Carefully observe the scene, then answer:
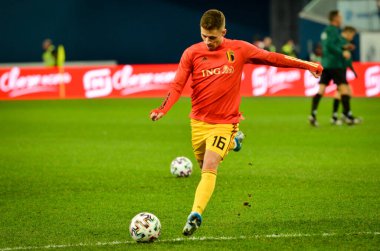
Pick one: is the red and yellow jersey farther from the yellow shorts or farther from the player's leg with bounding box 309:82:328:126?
the player's leg with bounding box 309:82:328:126

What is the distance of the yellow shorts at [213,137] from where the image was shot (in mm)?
7840

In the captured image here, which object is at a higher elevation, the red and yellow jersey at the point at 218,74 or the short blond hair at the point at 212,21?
the short blond hair at the point at 212,21

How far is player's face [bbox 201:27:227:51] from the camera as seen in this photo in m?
7.68

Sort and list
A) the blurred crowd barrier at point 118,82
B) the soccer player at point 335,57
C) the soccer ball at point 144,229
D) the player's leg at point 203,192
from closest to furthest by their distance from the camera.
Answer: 1. the player's leg at point 203,192
2. the soccer ball at point 144,229
3. the soccer player at point 335,57
4. the blurred crowd barrier at point 118,82

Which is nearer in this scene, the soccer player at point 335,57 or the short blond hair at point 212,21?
the short blond hair at point 212,21

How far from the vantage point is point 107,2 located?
4288 centimetres

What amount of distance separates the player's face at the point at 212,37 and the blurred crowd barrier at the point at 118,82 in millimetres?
19277

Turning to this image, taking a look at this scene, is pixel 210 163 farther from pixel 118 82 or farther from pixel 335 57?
pixel 118 82

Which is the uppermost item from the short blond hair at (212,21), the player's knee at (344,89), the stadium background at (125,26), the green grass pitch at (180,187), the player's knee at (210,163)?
the stadium background at (125,26)

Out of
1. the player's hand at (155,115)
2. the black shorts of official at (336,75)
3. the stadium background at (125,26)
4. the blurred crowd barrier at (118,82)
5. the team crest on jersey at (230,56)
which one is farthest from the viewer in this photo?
the stadium background at (125,26)

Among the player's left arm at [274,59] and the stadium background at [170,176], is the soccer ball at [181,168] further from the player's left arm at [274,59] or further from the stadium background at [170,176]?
→ the player's left arm at [274,59]

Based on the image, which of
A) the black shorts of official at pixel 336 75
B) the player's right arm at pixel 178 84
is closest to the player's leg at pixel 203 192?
the player's right arm at pixel 178 84

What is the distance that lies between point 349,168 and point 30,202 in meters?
4.86

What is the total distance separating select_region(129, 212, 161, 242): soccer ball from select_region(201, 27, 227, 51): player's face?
5.49 ft
